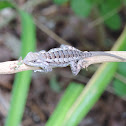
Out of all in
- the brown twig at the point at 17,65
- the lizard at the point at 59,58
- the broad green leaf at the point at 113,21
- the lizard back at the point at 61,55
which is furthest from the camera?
the broad green leaf at the point at 113,21

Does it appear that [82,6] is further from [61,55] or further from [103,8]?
[61,55]

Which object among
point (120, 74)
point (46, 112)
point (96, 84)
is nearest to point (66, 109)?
point (96, 84)

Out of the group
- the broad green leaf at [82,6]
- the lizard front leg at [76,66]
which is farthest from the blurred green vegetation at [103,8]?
the lizard front leg at [76,66]

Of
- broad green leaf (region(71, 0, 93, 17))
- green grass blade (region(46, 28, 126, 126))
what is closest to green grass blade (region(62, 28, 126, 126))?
green grass blade (region(46, 28, 126, 126))

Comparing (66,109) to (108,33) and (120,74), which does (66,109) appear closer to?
(120,74)

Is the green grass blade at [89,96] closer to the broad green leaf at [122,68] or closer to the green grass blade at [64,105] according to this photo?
the green grass blade at [64,105]

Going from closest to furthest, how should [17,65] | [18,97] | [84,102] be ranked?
[17,65] → [18,97] → [84,102]

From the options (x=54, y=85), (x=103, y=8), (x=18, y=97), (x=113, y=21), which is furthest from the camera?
(x=54, y=85)

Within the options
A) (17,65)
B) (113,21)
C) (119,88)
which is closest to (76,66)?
(17,65)

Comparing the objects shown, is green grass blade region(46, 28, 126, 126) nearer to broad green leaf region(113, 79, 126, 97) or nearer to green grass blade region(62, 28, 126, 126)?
green grass blade region(62, 28, 126, 126)
